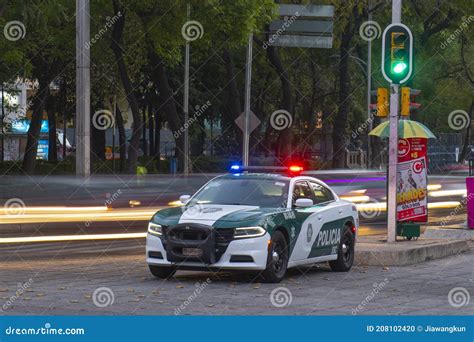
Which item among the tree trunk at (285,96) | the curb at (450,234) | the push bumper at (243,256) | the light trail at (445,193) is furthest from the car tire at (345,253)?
the tree trunk at (285,96)

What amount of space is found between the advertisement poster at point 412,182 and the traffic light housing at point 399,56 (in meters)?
2.57

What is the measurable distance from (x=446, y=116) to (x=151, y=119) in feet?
86.0

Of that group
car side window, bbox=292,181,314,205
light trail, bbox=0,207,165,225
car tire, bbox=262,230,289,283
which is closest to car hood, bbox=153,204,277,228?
car tire, bbox=262,230,289,283

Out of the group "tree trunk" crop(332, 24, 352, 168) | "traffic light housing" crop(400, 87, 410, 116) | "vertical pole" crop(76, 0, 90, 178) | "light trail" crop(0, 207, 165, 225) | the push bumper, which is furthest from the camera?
"tree trunk" crop(332, 24, 352, 168)

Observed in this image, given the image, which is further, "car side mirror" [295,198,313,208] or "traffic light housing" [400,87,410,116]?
"traffic light housing" [400,87,410,116]

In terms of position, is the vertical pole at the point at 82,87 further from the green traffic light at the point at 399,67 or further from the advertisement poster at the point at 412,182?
the green traffic light at the point at 399,67

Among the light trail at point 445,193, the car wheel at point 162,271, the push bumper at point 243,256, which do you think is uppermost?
the push bumper at point 243,256

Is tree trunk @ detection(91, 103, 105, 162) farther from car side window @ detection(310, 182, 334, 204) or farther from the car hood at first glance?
the car hood

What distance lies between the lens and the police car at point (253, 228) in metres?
13.1

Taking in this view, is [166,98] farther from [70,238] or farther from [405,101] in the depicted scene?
[405,101]

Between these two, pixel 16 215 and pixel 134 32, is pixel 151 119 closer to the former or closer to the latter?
pixel 134 32

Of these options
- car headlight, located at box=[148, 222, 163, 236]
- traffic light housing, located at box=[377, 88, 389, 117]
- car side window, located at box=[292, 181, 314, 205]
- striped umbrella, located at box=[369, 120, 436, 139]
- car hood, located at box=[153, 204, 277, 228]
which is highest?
traffic light housing, located at box=[377, 88, 389, 117]

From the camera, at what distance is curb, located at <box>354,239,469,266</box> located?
16.6 meters

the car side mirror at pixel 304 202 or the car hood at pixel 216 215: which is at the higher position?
the car side mirror at pixel 304 202
